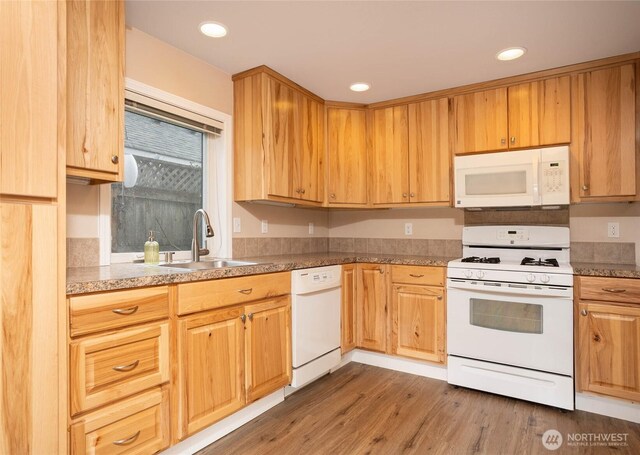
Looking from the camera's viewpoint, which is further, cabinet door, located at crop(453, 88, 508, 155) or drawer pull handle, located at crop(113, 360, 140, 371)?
cabinet door, located at crop(453, 88, 508, 155)

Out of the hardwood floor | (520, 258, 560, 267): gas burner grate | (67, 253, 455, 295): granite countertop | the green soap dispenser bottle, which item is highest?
the green soap dispenser bottle

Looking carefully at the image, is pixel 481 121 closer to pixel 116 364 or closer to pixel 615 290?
pixel 615 290

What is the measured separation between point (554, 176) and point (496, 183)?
36 centimetres

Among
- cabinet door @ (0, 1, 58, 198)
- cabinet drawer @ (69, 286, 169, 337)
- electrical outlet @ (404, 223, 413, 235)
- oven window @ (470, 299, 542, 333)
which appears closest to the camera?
cabinet door @ (0, 1, 58, 198)

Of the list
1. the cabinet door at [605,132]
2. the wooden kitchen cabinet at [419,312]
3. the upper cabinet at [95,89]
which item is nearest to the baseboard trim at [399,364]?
the wooden kitchen cabinet at [419,312]

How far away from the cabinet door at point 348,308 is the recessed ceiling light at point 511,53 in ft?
5.76

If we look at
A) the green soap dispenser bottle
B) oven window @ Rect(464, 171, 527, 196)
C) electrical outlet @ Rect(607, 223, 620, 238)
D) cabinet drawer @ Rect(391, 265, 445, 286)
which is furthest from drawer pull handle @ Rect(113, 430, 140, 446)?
electrical outlet @ Rect(607, 223, 620, 238)

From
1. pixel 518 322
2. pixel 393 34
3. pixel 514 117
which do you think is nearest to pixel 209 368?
pixel 518 322

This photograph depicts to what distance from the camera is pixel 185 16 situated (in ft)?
6.30

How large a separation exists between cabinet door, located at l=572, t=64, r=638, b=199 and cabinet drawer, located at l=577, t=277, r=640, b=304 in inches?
24.0

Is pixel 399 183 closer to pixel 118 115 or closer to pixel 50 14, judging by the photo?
pixel 118 115

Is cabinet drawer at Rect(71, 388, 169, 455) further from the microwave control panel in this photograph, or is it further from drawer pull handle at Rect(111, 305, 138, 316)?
the microwave control panel

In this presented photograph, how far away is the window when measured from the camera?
7.20 ft

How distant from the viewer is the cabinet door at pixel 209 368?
67.6 inches
